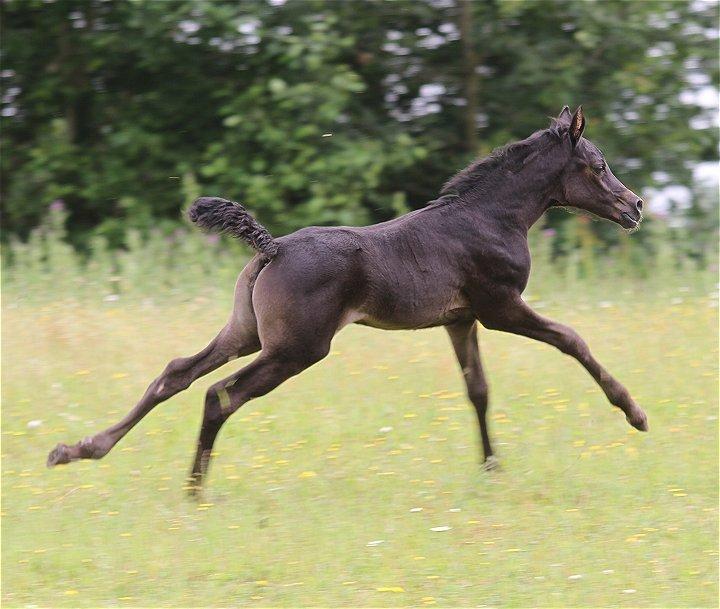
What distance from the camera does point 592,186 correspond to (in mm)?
6641

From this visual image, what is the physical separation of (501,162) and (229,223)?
1831 mm

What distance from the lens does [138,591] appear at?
5.10 meters

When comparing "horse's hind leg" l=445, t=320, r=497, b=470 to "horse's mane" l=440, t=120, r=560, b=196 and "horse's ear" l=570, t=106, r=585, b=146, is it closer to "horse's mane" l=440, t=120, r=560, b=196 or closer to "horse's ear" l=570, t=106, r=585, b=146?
"horse's mane" l=440, t=120, r=560, b=196

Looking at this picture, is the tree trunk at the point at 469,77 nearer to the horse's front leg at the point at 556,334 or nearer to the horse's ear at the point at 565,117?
the horse's ear at the point at 565,117

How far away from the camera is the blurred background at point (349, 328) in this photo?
548cm

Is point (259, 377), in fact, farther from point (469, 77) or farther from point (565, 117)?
point (469, 77)

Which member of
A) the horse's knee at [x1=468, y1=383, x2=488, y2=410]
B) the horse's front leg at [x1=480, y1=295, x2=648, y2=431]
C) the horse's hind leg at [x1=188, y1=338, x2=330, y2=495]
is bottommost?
the horse's knee at [x1=468, y1=383, x2=488, y2=410]

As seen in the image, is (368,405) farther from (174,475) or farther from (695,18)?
(695,18)

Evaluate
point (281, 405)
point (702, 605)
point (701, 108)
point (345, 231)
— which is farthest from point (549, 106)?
point (702, 605)

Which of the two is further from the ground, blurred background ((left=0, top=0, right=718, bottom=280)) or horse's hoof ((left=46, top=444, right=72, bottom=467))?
horse's hoof ((left=46, top=444, right=72, bottom=467))

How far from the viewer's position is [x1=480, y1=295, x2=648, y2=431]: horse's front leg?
252 inches

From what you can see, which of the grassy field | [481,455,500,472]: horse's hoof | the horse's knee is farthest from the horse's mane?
the grassy field

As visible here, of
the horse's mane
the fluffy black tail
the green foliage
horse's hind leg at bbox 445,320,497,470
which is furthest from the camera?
the green foliage

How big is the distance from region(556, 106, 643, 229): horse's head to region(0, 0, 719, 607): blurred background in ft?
5.43
